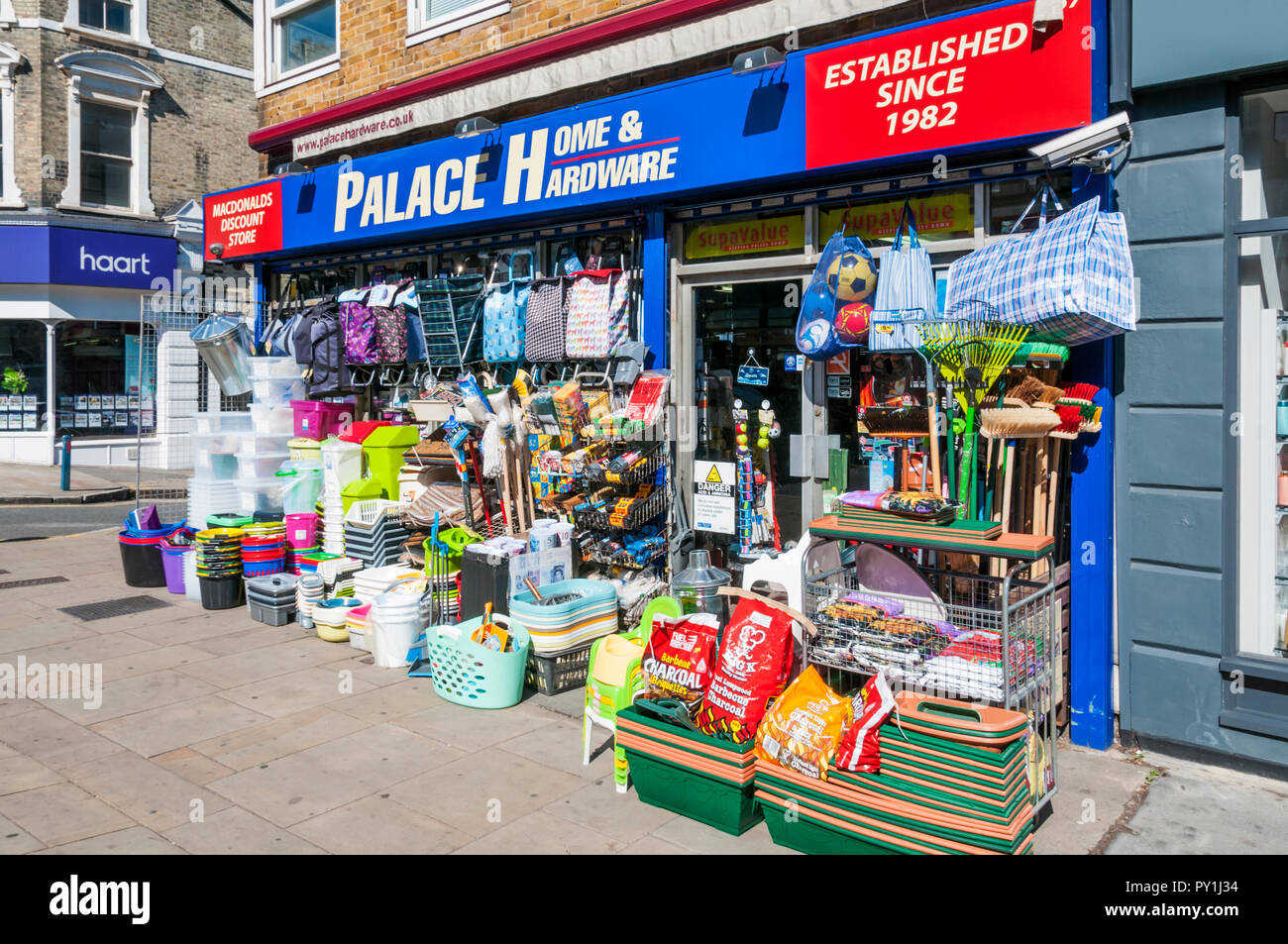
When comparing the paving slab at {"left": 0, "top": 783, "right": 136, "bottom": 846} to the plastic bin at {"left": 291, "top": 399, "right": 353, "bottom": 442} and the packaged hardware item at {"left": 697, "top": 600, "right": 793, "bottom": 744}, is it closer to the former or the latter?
the packaged hardware item at {"left": 697, "top": 600, "right": 793, "bottom": 744}

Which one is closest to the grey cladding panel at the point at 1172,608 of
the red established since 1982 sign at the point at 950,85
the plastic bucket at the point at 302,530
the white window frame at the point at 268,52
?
the red established since 1982 sign at the point at 950,85

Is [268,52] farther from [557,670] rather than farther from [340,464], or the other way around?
[557,670]

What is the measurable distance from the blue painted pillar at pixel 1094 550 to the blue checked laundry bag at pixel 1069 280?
27cm

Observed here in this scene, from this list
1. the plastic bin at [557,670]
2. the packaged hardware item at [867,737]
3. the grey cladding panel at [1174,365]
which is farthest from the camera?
the plastic bin at [557,670]

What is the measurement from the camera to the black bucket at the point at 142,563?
33.4 ft

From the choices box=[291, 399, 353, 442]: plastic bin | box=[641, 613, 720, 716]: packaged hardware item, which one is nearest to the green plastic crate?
box=[641, 613, 720, 716]: packaged hardware item

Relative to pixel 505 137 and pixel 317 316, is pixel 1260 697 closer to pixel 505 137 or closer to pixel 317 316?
pixel 505 137

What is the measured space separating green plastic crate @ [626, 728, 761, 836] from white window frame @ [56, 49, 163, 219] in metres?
21.5

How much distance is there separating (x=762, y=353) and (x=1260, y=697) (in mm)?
3949

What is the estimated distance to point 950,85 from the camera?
5.97 m

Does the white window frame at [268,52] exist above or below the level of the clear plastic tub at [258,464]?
above

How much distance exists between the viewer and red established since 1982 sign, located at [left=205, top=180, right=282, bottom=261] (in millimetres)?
11625

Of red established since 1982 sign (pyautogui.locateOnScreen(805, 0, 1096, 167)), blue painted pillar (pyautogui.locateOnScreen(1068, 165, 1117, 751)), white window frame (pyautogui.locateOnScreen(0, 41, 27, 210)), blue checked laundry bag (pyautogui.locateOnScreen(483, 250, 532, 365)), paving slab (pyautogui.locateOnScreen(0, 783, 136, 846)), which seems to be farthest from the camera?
white window frame (pyautogui.locateOnScreen(0, 41, 27, 210))

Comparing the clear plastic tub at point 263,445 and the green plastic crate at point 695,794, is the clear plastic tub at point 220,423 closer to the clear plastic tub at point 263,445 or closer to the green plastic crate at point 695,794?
the clear plastic tub at point 263,445
